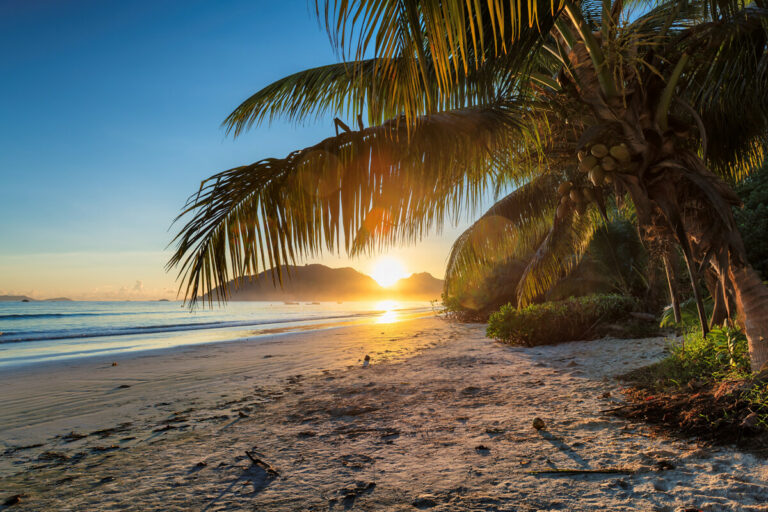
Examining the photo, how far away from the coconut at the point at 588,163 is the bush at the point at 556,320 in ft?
15.0

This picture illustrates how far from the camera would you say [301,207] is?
3512 mm

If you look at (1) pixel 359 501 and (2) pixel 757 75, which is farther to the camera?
(2) pixel 757 75

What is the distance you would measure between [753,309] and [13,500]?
5.84m

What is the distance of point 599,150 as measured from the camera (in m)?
3.97

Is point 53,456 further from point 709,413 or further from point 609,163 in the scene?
point 609,163

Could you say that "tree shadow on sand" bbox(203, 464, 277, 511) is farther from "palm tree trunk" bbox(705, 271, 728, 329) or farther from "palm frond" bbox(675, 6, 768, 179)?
"palm frond" bbox(675, 6, 768, 179)

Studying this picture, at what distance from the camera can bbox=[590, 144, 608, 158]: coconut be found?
396 centimetres

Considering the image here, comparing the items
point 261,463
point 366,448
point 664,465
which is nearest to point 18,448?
point 261,463

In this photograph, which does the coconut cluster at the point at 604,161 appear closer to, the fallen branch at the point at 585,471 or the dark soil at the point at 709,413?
the dark soil at the point at 709,413

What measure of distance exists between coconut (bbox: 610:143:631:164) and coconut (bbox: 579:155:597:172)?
186 mm

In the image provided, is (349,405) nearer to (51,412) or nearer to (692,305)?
(51,412)

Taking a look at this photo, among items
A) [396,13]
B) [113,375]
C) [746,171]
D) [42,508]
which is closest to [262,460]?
[42,508]

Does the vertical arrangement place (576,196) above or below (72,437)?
above

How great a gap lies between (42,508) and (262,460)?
4.14 feet
